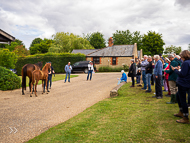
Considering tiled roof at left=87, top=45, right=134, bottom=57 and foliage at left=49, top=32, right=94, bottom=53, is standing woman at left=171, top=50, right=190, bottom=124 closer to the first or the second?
tiled roof at left=87, top=45, right=134, bottom=57

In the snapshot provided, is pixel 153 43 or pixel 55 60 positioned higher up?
pixel 153 43

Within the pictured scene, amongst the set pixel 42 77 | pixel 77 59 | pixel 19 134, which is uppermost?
pixel 77 59

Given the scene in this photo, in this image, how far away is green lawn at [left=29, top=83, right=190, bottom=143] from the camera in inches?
151

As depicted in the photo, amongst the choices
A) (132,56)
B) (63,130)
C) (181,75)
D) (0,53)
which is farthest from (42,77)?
(132,56)

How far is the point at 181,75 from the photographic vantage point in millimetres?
4645

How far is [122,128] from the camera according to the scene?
442 cm

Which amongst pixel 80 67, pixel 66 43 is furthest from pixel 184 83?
pixel 66 43

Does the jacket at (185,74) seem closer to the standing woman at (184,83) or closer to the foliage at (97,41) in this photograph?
the standing woman at (184,83)

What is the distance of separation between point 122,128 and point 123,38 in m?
76.7

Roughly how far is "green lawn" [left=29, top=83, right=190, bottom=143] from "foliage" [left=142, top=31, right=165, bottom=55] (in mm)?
59291

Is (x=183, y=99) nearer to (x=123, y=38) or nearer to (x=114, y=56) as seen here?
(x=114, y=56)

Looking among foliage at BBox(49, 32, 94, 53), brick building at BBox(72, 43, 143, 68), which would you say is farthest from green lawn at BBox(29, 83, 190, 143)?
foliage at BBox(49, 32, 94, 53)

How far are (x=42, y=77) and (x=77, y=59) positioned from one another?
22.7 meters

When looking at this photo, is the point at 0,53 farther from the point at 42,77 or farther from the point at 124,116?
the point at 124,116
